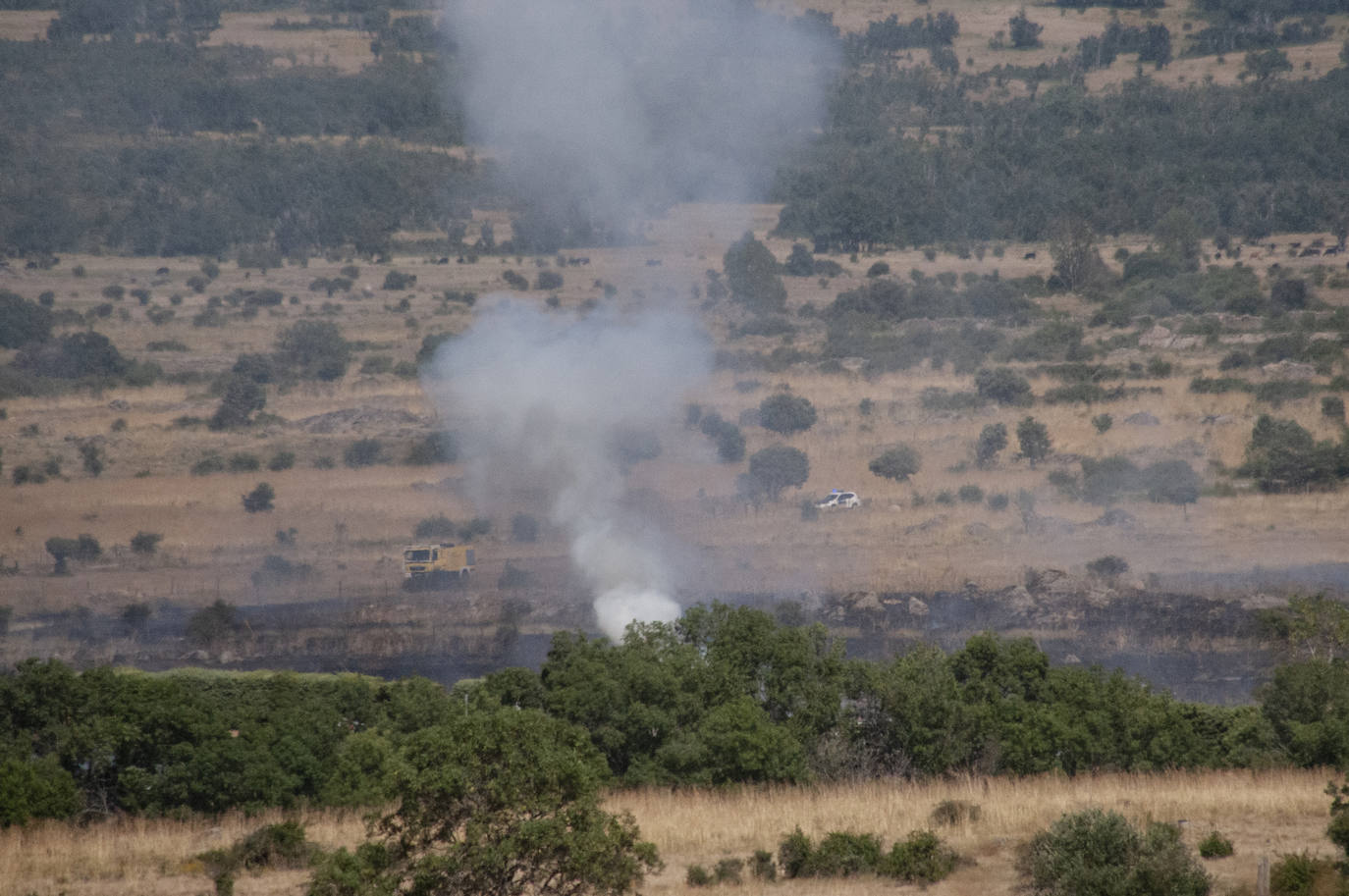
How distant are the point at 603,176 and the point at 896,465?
26434 millimetres

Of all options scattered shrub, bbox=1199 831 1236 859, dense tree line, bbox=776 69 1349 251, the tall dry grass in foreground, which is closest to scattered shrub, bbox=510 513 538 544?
the tall dry grass in foreground

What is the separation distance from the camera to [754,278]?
71688mm

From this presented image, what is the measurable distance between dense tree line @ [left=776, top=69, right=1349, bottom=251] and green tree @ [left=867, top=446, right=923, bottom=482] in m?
35.5

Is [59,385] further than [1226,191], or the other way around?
[1226,191]

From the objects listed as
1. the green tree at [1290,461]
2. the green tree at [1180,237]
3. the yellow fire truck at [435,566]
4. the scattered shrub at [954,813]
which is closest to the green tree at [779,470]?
the yellow fire truck at [435,566]

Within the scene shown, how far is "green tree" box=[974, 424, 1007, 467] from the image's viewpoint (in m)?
48.2

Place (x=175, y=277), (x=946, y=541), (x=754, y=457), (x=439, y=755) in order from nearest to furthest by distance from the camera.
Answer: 1. (x=439, y=755)
2. (x=946, y=541)
3. (x=754, y=457)
4. (x=175, y=277)

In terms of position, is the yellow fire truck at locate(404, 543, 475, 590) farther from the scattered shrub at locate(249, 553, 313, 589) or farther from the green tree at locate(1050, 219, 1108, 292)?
the green tree at locate(1050, 219, 1108, 292)

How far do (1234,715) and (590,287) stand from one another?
2021 inches

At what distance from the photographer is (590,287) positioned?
71.4 meters

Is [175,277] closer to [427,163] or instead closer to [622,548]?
[427,163]

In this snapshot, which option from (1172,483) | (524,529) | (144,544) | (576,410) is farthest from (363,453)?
(1172,483)

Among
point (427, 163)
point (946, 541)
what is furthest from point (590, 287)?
point (946, 541)

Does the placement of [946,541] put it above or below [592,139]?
below
